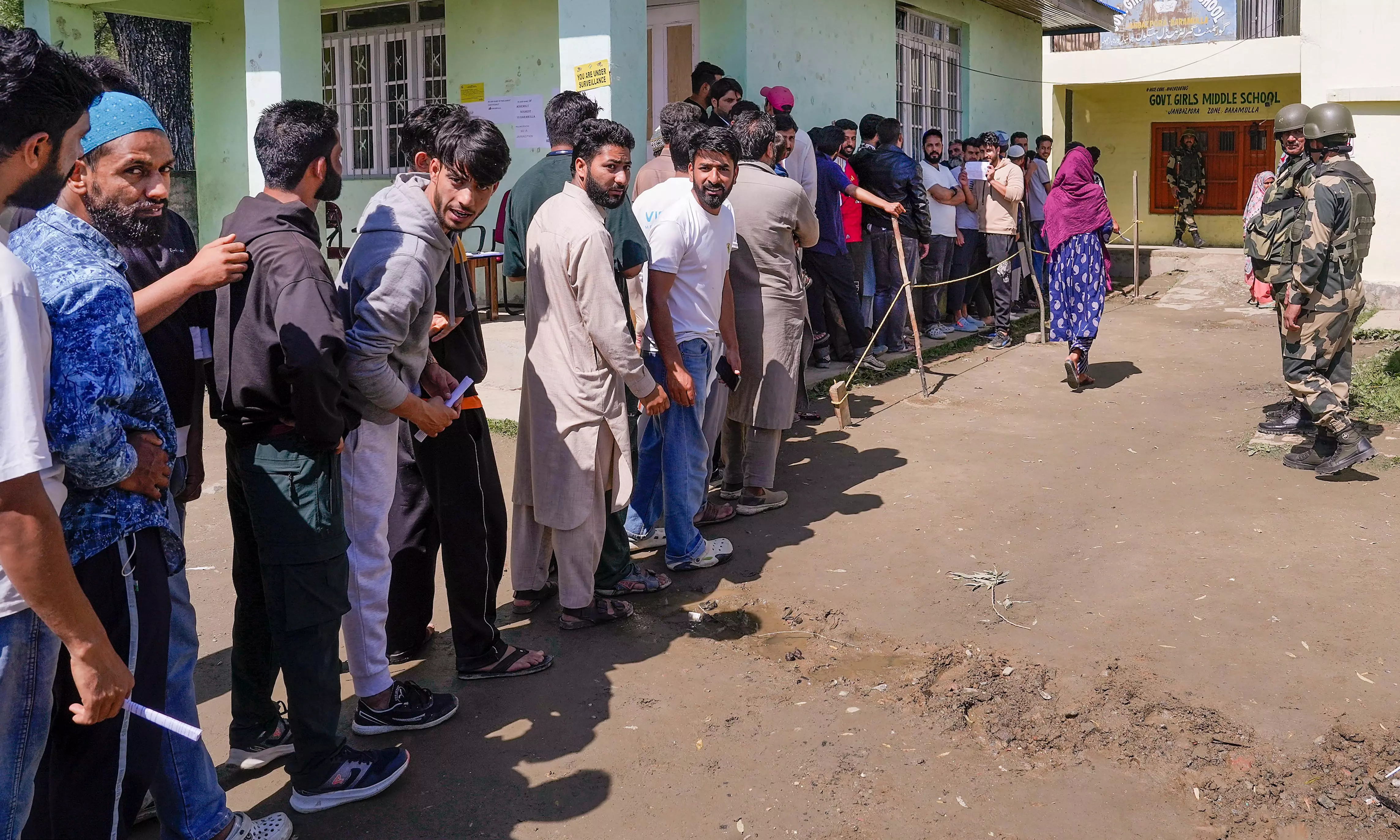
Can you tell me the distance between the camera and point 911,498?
6.01 meters

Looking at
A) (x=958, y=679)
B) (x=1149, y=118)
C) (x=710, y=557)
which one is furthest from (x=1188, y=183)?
(x=958, y=679)

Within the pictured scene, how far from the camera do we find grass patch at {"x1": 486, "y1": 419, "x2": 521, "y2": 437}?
7242 mm

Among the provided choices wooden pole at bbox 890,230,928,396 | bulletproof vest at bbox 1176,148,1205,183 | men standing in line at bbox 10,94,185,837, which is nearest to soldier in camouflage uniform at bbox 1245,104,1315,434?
wooden pole at bbox 890,230,928,396

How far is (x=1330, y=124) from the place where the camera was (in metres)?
6.28

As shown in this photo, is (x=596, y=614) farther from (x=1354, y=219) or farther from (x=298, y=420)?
(x=1354, y=219)

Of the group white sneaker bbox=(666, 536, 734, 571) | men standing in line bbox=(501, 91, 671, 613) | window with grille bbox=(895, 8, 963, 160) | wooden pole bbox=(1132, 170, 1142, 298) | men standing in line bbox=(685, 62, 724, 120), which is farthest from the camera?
wooden pole bbox=(1132, 170, 1142, 298)

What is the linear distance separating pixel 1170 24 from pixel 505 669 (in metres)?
18.0

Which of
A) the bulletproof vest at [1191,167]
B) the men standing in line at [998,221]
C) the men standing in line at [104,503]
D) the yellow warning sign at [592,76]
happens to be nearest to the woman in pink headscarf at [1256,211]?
the men standing in line at [998,221]

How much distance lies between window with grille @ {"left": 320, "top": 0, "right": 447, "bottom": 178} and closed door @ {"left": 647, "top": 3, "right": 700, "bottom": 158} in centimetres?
209

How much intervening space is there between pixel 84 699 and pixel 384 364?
1382mm

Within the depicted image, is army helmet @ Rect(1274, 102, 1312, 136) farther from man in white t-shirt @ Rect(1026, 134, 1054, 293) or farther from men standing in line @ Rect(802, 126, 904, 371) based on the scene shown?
man in white t-shirt @ Rect(1026, 134, 1054, 293)

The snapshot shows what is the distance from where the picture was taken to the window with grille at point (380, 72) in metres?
11.1

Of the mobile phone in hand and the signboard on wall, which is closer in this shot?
the mobile phone in hand

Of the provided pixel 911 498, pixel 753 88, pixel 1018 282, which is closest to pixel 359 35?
pixel 753 88
